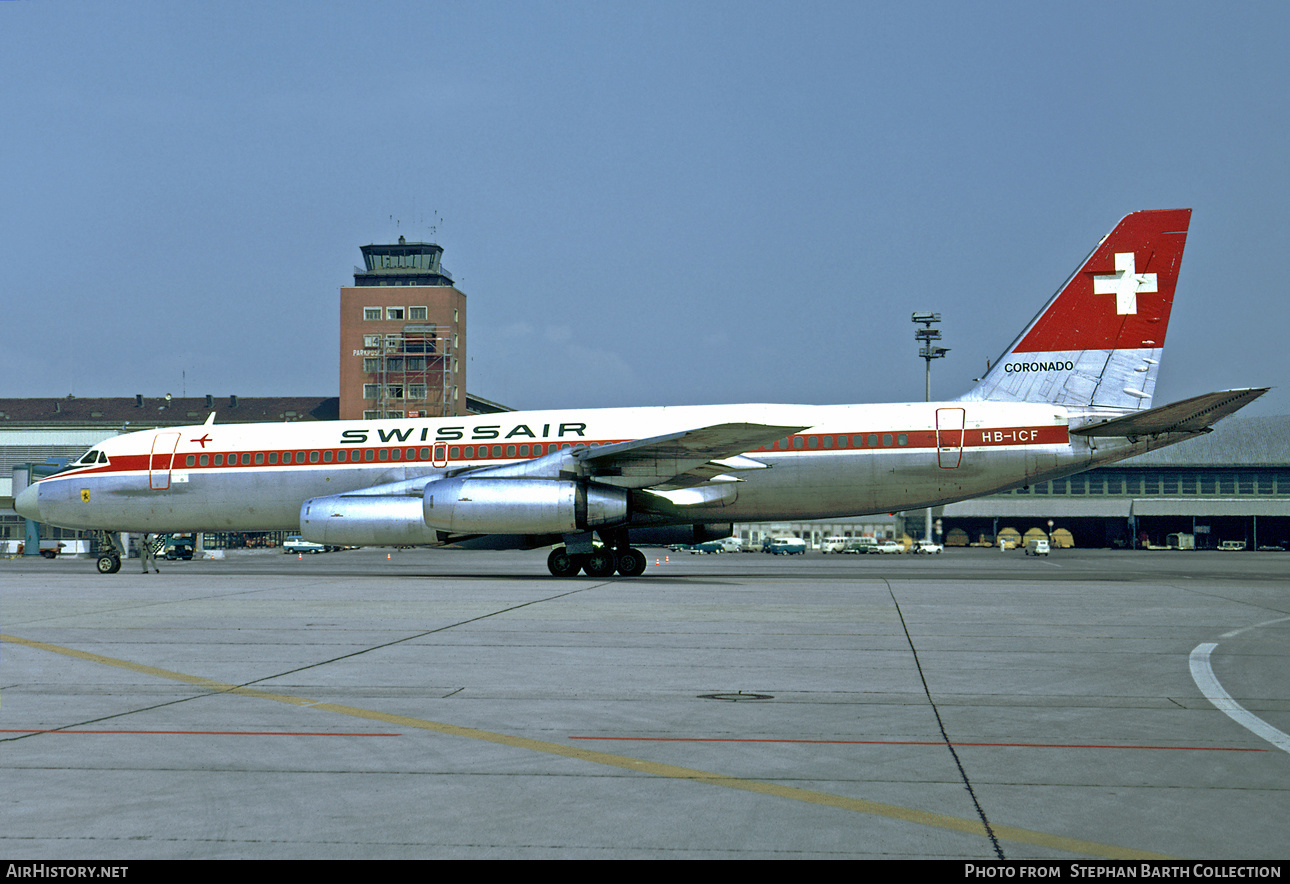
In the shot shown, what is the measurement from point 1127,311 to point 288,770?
26.3 metres

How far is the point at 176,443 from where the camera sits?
30.5 meters

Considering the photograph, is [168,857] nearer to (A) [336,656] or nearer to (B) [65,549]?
(A) [336,656]

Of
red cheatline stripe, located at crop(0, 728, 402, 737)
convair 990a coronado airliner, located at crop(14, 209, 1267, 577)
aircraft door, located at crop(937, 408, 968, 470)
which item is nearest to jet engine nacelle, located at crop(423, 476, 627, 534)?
convair 990a coronado airliner, located at crop(14, 209, 1267, 577)

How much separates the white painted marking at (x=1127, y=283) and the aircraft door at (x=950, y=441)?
5.26 m

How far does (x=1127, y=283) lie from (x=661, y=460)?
12805mm

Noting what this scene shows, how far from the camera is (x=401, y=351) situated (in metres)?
118

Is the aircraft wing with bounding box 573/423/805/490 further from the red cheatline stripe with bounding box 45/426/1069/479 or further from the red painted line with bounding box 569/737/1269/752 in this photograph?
the red painted line with bounding box 569/737/1269/752

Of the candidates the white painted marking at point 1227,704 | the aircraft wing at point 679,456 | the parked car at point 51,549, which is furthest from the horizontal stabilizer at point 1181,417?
the parked car at point 51,549

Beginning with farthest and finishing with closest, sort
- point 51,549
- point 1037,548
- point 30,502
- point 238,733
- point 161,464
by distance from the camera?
1. point 1037,548
2. point 51,549
3. point 30,502
4. point 161,464
5. point 238,733

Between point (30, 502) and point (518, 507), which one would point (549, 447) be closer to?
point (518, 507)

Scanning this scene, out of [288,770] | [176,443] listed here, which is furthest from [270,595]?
[288,770]

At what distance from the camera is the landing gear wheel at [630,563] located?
28328 mm

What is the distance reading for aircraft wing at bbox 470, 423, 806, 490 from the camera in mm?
24891

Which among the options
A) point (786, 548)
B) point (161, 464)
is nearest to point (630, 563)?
point (161, 464)
